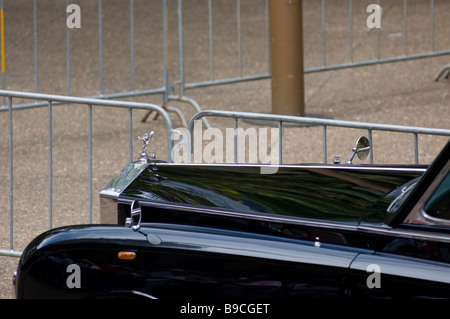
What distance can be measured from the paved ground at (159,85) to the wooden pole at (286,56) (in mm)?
326

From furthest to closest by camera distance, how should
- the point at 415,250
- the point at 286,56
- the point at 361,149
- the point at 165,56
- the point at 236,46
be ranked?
the point at 236,46, the point at 165,56, the point at 286,56, the point at 361,149, the point at 415,250

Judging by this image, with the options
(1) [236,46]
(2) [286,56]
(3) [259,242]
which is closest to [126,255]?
(3) [259,242]

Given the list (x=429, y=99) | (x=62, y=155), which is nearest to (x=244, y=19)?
(x=429, y=99)

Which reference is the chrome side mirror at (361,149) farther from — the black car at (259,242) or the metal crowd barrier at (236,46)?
the metal crowd barrier at (236,46)

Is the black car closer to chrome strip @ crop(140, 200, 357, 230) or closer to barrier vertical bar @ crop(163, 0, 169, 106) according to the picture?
chrome strip @ crop(140, 200, 357, 230)

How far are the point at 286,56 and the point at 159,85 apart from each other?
2.02 metres

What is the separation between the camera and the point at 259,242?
8.98 ft

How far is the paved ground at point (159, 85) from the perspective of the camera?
6910 millimetres

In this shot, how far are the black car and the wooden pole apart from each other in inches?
194

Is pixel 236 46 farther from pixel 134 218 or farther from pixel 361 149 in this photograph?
pixel 134 218

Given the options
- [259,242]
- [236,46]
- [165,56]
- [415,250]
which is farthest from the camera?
[236,46]

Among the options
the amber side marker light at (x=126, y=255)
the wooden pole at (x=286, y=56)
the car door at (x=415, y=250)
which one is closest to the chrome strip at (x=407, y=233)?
the car door at (x=415, y=250)

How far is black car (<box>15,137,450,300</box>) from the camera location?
2547 mm
